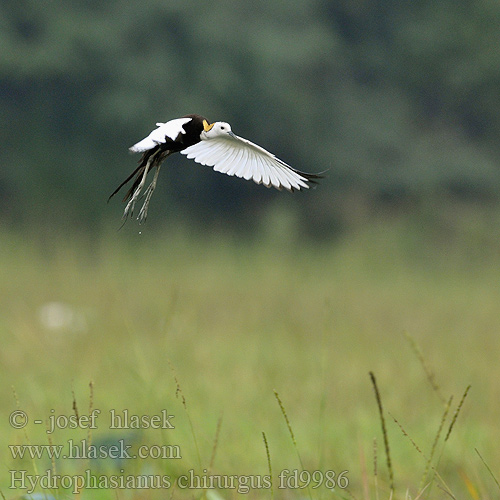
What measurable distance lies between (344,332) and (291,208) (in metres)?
6.65

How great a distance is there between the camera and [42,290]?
240 inches

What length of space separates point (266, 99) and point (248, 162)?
961cm

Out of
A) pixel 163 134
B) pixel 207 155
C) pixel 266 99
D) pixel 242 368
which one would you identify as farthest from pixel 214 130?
pixel 266 99

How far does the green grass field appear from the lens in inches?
91.4

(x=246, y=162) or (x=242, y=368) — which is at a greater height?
(x=242, y=368)

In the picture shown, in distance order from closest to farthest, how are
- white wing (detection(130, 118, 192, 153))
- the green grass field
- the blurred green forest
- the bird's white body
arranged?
white wing (detection(130, 118, 192, 153)) < the bird's white body < the green grass field < the blurred green forest

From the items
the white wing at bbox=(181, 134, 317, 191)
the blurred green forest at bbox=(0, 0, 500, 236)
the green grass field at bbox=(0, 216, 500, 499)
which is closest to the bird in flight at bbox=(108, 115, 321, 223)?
the white wing at bbox=(181, 134, 317, 191)

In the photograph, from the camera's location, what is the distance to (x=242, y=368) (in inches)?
154

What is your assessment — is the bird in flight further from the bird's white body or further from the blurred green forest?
the blurred green forest

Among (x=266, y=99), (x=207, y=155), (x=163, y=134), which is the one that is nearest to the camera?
Result: (x=163, y=134)

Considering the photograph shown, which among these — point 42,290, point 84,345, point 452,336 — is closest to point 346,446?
point 84,345

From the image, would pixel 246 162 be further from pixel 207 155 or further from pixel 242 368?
pixel 242 368

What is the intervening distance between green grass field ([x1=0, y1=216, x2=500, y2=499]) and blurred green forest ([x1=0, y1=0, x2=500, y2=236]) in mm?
1813

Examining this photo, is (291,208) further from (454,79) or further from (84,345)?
(84,345)
